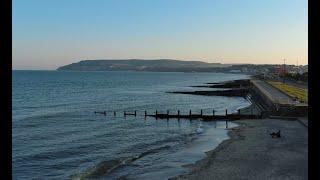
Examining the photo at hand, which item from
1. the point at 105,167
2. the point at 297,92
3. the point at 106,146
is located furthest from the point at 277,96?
the point at 105,167

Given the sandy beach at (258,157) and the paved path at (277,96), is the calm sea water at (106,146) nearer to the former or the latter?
the sandy beach at (258,157)

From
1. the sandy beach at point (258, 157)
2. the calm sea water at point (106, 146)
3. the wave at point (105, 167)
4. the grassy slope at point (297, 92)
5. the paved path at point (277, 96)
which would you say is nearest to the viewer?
the sandy beach at point (258, 157)

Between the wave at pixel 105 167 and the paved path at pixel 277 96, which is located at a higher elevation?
the paved path at pixel 277 96

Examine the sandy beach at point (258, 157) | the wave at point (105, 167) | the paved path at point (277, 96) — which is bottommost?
the wave at point (105, 167)

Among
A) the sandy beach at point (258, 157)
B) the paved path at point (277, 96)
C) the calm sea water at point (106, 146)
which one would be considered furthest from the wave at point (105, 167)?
the paved path at point (277, 96)

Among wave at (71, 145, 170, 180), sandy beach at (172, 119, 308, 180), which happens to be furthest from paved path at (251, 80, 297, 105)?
wave at (71, 145, 170, 180)

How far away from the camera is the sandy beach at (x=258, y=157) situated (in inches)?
941

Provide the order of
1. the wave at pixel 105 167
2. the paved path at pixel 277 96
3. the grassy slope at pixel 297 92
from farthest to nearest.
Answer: the grassy slope at pixel 297 92
the paved path at pixel 277 96
the wave at pixel 105 167

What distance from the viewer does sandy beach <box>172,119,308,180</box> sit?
23.9 m

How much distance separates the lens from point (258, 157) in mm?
28875

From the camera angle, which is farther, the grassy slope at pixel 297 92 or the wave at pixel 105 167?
the grassy slope at pixel 297 92

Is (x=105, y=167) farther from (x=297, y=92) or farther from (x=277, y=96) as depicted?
(x=297, y=92)
